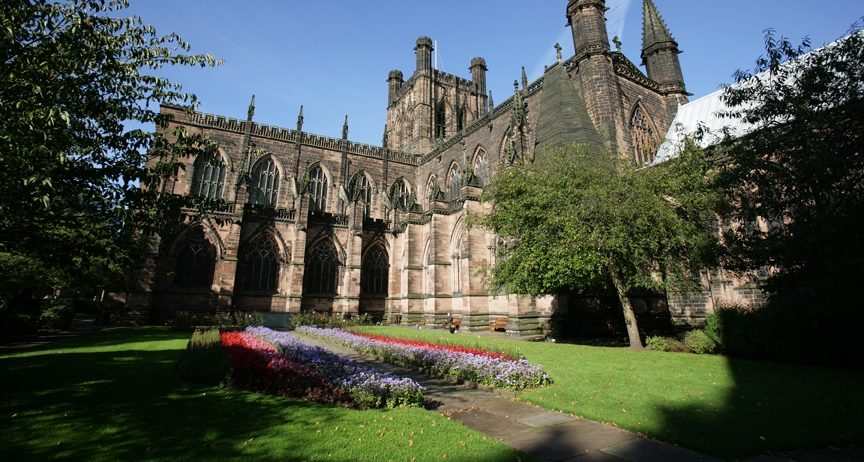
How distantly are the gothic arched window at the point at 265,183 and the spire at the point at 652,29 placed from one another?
29.9 m

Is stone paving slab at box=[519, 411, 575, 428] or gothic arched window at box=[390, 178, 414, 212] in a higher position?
gothic arched window at box=[390, 178, 414, 212]

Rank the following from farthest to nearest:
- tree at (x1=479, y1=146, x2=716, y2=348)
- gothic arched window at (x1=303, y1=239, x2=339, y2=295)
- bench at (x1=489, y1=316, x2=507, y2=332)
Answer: gothic arched window at (x1=303, y1=239, x2=339, y2=295) < bench at (x1=489, y1=316, x2=507, y2=332) < tree at (x1=479, y1=146, x2=716, y2=348)

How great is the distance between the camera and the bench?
2133 centimetres

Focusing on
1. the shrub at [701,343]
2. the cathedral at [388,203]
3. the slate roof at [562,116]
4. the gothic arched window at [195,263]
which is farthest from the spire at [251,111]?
the shrub at [701,343]

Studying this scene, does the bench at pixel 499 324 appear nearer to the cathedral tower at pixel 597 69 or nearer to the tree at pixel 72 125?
the cathedral tower at pixel 597 69

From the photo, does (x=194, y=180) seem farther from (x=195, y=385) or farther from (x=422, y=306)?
(x=195, y=385)

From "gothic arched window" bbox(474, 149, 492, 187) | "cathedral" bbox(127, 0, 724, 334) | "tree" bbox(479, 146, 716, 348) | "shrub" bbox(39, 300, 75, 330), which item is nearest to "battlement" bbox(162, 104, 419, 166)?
"cathedral" bbox(127, 0, 724, 334)

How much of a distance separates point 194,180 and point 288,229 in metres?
7.97

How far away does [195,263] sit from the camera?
2581cm

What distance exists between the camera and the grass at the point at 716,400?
4973 mm

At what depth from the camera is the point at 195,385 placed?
7.57m

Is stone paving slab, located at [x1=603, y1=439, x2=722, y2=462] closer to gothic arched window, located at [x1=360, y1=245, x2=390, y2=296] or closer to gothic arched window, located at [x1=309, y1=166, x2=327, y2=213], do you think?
gothic arched window, located at [x1=360, y1=245, x2=390, y2=296]

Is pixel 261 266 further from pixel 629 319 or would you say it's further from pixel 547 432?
pixel 547 432

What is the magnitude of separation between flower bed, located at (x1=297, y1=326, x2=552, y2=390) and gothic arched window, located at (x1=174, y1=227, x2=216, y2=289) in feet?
59.8
